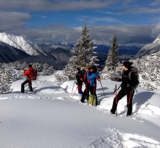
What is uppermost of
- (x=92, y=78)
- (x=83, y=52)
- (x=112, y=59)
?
(x=83, y=52)

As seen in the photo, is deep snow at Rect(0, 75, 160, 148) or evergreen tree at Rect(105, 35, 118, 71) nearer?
deep snow at Rect(0, 75, 160, 148)

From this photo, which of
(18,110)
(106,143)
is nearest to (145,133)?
(106,143)

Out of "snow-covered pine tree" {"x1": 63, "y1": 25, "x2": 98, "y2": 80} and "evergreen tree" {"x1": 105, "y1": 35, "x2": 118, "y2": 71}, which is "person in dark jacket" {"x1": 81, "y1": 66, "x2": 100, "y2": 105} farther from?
"evergreen tree" {"x1": 105, "y1": 35, "x2": 118, "y2": 71}

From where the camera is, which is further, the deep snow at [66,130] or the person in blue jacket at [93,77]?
the person in blue jacket at [93,77]

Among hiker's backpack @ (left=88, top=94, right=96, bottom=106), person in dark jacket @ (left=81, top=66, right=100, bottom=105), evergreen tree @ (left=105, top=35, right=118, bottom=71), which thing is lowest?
hiker's backpack @ (left=88, top=94, right=96, bottom=106)

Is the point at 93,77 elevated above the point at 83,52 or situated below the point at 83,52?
below

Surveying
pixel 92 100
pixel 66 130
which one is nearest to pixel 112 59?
pixel 92 100

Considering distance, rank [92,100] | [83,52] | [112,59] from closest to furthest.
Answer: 1. [92,100]
2. [83,52]
3. [112,59]

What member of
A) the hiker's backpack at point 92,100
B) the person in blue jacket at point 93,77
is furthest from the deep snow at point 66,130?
the person in blue jacket at point 93,77

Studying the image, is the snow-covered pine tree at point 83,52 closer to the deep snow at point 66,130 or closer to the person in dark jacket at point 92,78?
the person in dark jacket at point 92,78

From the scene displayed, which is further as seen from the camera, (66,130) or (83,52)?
(83,52)

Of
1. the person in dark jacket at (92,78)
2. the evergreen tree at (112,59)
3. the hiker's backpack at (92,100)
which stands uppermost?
the evergreen tree at (112,59)

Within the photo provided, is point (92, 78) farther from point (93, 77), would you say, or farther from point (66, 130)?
point (66, 130)

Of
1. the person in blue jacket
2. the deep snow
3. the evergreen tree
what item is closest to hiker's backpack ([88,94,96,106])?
the person in blue jacket
